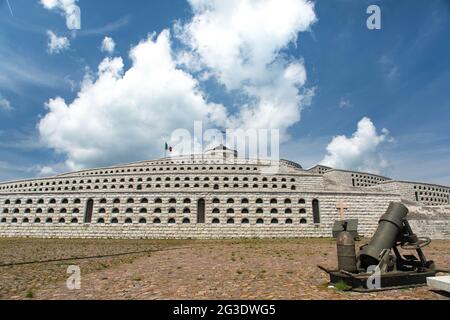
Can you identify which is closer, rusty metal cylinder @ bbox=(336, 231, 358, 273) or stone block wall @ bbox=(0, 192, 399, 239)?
rusty metal cylinder @ bbox=(336, 231, 358, 273)

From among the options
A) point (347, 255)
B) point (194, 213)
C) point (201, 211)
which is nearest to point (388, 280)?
point (347, 255)

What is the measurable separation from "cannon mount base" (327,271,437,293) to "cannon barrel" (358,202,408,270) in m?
0.43

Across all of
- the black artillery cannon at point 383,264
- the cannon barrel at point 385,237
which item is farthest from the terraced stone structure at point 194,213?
the cannon barrel at point 385,237

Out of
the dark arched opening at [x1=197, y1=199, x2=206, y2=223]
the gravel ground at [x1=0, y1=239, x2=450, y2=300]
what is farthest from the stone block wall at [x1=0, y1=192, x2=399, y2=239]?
the gravel ground at [x1=0, y1=239, x2=450, y2=300]

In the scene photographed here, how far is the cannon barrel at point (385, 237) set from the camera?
6.20m

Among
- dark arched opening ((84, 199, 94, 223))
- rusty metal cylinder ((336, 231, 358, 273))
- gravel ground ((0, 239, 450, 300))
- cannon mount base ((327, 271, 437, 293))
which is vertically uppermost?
dark arched opening ((84, 199, 94, 223))

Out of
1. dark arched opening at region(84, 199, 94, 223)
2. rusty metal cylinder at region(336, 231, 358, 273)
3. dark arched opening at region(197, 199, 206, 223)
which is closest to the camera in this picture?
rusty metal cylinder at region(336, 231, 358, 273)

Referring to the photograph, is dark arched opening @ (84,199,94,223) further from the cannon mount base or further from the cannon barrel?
the cannon barrel

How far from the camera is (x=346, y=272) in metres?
6.00

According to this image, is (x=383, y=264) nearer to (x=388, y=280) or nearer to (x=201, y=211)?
(x=388, y=280)

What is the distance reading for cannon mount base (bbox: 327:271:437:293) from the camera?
579 cm

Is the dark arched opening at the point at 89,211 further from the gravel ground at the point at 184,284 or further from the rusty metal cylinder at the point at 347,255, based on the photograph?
the rusty metal cylinder at the point at 347,255

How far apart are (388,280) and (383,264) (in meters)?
0.34
